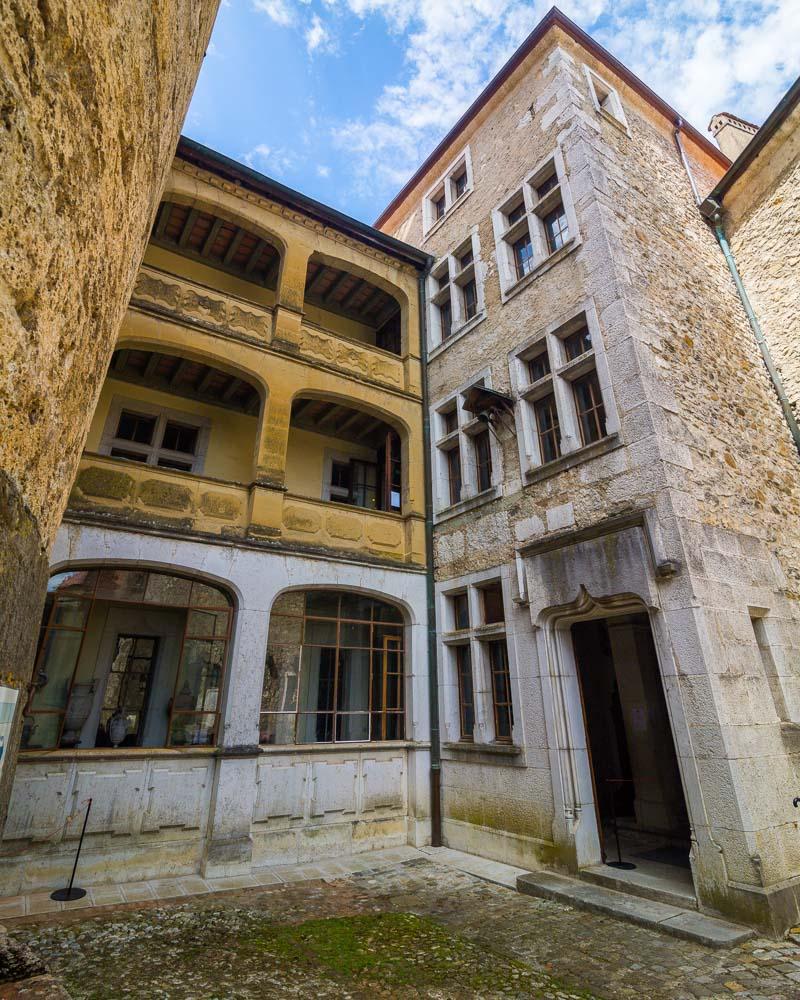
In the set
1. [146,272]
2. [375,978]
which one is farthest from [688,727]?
[146,272]

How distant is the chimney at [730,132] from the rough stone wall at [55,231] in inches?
608

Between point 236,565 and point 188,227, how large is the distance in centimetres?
683

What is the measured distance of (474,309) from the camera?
10531mm

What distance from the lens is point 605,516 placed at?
21.4ft

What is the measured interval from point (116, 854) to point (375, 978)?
3.74m

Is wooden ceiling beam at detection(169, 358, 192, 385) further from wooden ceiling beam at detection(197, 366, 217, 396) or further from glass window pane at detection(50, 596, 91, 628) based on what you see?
glass window pane at detection(50, 596, 91, 628)

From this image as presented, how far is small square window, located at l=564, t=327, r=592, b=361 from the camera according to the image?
25.4 feet

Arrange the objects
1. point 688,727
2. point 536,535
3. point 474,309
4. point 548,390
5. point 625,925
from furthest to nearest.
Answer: point 474,309, point 548,390, point 536,535, point 688,727, point 625,925

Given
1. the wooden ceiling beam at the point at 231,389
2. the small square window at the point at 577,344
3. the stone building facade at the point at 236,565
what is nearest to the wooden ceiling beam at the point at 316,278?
the stone building facade at the point at 236,565

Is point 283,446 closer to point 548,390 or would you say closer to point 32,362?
point 548,390

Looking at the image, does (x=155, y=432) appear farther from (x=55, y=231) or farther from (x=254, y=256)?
(x=55, y=231)

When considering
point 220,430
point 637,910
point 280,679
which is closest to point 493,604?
point 637,910

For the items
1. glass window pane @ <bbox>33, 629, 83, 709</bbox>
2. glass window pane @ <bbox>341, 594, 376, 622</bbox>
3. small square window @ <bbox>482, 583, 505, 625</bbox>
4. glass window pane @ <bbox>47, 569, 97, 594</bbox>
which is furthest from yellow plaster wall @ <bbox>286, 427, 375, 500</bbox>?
glass window pane @ <bbox>33, 629, 83, 709</bbox>

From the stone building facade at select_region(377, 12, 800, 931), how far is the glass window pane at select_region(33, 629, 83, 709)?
668 centimetres
